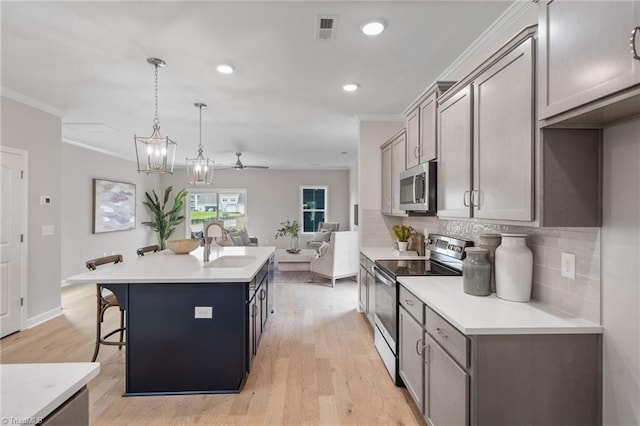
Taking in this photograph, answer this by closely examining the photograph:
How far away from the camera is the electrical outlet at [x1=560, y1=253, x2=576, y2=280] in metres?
1.50

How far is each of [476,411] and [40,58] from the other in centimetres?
394

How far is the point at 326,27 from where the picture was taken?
2213 mm

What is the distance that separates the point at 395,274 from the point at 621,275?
4.35 feet

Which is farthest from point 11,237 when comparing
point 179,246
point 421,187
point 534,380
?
point 534,380

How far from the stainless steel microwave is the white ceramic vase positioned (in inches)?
31.8

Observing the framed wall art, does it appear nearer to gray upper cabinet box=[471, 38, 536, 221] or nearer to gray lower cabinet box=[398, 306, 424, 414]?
gray lower cabinet box=[398, 306, 424, 414]

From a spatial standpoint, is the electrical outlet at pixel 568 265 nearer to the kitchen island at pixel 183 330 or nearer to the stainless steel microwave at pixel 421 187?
the stainless steel microwave at pixel 421 187

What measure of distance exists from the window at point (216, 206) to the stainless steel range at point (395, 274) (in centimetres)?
721

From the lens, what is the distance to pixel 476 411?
1.37 m

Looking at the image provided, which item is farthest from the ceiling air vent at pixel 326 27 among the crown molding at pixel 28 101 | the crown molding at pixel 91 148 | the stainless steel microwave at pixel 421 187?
the crown molding at pixel 91 148

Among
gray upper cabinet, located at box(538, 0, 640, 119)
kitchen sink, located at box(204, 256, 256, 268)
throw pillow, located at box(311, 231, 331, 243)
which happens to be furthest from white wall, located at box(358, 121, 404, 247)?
throw pillow, located at box(311, 231, 331, 243)

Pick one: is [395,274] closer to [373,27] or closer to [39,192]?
[373,27]

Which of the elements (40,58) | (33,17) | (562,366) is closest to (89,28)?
(33,17)

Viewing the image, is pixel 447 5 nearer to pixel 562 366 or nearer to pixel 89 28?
pixel 562 366
